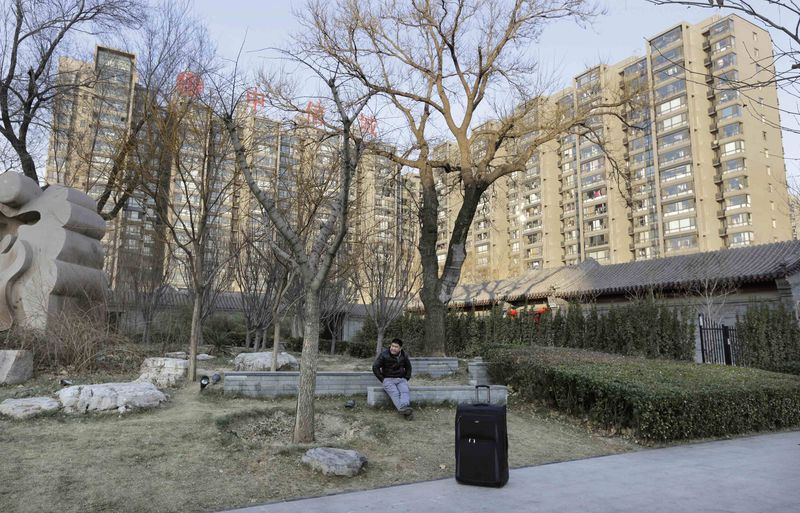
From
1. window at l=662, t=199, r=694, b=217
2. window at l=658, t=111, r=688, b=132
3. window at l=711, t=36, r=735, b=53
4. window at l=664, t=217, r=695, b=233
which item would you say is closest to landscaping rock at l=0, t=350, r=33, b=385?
window at l=664, t=217, r=695, b=233

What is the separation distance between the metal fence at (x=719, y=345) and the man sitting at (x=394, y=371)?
38.5ft

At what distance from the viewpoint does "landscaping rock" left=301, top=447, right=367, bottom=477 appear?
5.30 metres

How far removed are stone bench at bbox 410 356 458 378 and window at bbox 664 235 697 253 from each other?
180 feet

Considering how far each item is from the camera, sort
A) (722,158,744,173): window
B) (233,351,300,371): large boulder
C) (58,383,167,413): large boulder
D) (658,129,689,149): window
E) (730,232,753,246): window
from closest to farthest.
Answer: (58,383,167,413): large boulder
(233,351,300,371): large boulder
(730,232,753,246): window
(722,158,744,173): window
(658,129,689,149): window

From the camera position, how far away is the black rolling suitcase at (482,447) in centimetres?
515

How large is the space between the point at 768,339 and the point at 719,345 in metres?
1.38

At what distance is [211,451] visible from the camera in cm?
577

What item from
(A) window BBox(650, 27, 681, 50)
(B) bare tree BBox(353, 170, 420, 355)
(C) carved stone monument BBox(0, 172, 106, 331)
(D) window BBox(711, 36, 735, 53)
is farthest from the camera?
(A) window BBox(650, 27, 681, 50)

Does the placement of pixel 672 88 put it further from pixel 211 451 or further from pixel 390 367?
pixel 211 451

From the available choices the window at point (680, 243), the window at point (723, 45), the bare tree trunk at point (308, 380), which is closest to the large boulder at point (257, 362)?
the bare tree trunk at point (308, 380)

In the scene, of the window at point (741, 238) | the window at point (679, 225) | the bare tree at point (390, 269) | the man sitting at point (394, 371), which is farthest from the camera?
the window at point (679, 225)

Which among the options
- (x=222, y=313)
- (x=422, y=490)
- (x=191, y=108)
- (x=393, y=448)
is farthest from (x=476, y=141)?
(x=222, y=313)

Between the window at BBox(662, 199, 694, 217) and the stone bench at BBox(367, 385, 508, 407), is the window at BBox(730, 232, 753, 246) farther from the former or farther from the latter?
the stone bench at BBox(367, 385, 508, 407)

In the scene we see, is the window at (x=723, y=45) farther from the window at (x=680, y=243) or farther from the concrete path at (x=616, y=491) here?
the concrete path at (x=616, y=491)
